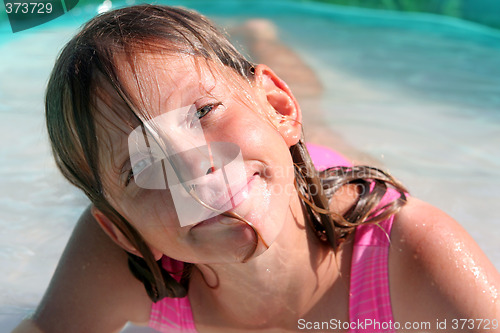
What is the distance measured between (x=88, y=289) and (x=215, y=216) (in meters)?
0.58

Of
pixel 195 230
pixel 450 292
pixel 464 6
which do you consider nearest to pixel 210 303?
pixel 195 230

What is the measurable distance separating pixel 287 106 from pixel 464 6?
117 inches

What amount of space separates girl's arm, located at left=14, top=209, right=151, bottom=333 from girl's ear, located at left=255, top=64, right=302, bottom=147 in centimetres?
55

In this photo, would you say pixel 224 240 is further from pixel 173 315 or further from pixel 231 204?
pixel 173 315

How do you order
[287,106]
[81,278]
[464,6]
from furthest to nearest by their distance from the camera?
[464,6]
[81,278]
[287,106]

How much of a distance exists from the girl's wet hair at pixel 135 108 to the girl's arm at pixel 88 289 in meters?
0.06

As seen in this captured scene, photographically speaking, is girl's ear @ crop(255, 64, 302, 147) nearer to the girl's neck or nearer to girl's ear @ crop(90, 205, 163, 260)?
the girl's neck

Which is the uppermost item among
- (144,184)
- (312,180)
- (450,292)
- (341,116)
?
(144,184)

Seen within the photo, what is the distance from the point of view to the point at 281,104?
1.35 meters

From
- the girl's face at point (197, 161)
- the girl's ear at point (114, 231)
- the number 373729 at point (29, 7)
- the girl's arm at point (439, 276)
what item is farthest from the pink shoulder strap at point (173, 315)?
the number 373729 at point (29, 7)

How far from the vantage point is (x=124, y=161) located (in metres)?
1.09

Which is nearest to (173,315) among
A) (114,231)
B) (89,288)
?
(89,288)

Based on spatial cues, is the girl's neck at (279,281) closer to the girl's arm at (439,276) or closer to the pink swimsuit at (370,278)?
the pink swimsuit at (370,278)

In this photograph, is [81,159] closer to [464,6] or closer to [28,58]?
[28,58]
